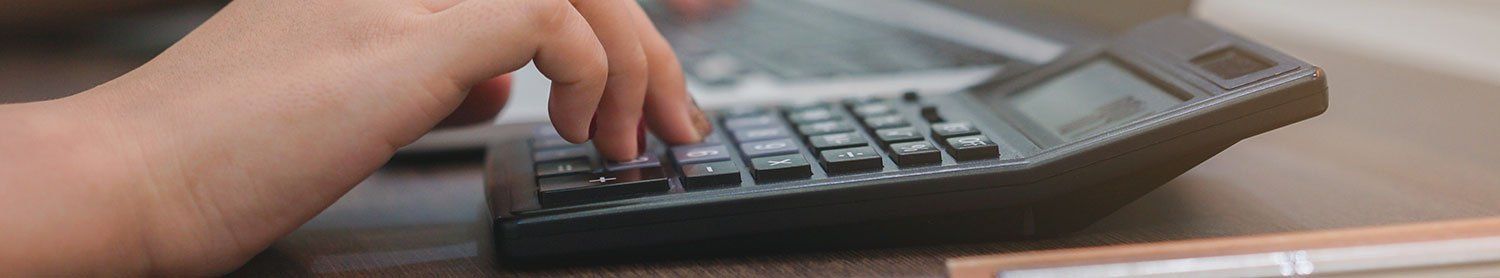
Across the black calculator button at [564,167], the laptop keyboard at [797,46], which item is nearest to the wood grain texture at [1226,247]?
the black calculator button at [564,167]

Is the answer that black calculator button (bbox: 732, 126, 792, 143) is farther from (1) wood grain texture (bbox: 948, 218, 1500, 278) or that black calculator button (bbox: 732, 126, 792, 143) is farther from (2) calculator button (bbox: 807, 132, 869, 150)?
(1) wood grain texture (bbox: 948, 218, 1500, 278)

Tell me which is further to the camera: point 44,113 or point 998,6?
point 998,6

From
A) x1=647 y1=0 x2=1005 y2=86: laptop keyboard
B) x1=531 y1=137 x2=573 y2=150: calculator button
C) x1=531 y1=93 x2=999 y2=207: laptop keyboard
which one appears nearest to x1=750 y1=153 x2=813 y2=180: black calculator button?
x1=531 y1=93 x2=999 y2=207: laptop keyboard

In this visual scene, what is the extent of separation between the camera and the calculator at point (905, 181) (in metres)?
0.38

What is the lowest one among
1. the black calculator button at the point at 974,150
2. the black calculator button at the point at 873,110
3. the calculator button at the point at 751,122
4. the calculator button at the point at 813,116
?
the calculator button at the point at 751,122

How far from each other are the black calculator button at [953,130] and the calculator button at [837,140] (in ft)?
0.09

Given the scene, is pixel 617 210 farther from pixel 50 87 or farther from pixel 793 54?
pixel 50 87

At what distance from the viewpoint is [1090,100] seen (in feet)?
1.60

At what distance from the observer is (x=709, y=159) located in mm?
439

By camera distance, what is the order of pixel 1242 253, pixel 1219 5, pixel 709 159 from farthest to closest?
pixel 1219 5
pixel 709 159
pixel 1242 253

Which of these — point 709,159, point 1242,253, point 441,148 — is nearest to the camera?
point 1242,253

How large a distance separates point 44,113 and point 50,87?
46 centimetres

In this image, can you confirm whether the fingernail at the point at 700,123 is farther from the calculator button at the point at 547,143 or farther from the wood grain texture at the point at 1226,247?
the wood grain texture at the point at 1226,247

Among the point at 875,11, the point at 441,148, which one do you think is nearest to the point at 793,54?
the point at 875,11
